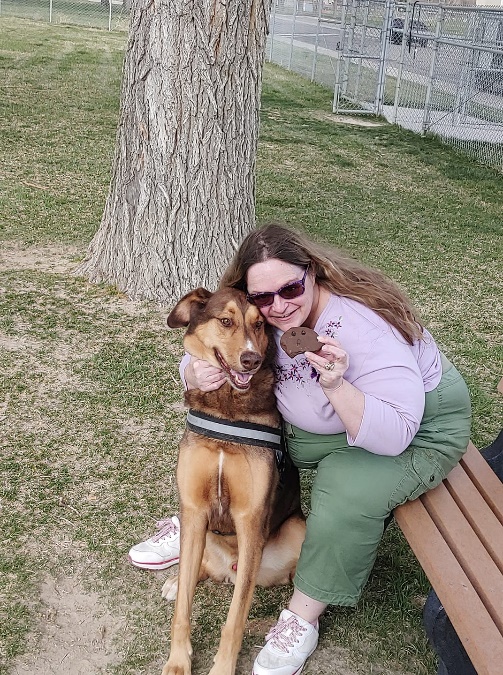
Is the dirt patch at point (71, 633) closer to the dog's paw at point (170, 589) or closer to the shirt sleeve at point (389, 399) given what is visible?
the dog's paw at point (170, 589)

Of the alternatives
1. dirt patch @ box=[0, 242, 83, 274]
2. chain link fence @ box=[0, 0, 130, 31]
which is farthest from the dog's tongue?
chain link fence @ box=[0, 0, 130, 31]

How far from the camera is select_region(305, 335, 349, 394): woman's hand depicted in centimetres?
244

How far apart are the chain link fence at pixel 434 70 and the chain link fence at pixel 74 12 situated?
15.9 meters

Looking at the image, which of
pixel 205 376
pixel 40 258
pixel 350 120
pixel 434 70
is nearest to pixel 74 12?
pixel 350 120

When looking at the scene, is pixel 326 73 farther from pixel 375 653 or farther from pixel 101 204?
pixel 375 653

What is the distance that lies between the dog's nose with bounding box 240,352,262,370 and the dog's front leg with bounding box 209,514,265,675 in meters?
0.51

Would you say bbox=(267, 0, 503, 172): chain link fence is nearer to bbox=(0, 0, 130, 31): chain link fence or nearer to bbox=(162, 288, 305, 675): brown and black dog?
bbox=(162, 288, 305, 675): brown and black dog

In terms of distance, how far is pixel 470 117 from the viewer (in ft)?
42.8

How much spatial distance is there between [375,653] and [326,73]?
1832 centimetres

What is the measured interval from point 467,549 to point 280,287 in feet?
3.26

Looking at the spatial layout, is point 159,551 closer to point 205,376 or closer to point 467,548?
point 205,376

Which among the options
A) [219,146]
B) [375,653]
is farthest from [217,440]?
[219,146]

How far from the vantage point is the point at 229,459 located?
2721 millimetres

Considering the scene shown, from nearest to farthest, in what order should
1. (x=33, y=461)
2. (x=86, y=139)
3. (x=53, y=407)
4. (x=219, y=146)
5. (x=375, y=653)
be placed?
(x=375, y=653) → (x=33, y=461) → (x=53, y=407) → (x=219, y=146) → (x=86, y=139)
